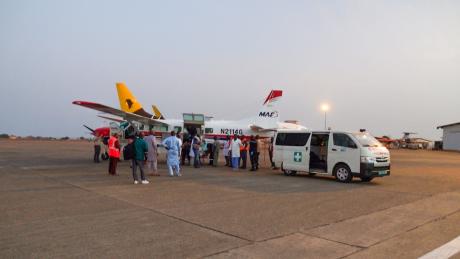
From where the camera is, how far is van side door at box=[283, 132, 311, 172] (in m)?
15.6

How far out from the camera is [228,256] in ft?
17.3

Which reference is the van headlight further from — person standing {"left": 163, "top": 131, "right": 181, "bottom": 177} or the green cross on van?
person standing {"left": 163, "top": 131, "right": 181, "bottom": 177}

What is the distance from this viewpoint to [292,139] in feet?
53.2

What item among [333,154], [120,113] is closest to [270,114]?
[120,113]

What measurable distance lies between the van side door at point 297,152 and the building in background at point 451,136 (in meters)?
54.2

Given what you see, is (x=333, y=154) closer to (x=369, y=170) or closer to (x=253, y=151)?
(x=369, y=170)

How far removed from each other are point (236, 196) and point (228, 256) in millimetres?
5121

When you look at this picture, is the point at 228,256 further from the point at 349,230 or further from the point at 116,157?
the point at 116,157

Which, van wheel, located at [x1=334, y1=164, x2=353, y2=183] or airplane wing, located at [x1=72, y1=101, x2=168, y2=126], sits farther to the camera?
airplane wing, located at [x1=72, y1=101, x2=168, y2=126]

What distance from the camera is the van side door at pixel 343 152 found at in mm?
13828

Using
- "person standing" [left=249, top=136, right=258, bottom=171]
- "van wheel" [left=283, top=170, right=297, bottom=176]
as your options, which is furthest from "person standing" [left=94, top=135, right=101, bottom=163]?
"van wheel" [left=283, top=170, right=297, bottom=176]

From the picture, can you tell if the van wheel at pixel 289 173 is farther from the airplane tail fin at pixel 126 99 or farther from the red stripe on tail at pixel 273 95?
the airplane tail fin at pixel 126 99

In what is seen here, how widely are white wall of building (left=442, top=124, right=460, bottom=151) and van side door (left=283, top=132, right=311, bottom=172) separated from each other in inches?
2145

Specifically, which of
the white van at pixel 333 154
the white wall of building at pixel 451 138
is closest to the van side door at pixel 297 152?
the white van at pixel 333 154
